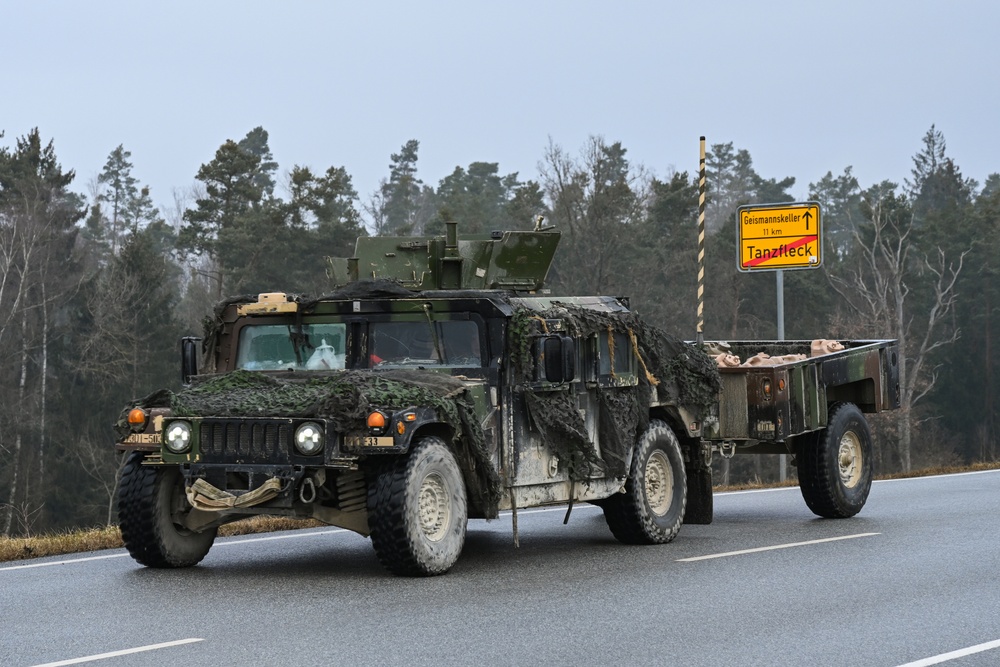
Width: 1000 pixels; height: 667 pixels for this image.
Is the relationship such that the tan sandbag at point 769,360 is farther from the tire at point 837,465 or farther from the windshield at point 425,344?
the windshield at point 425,344

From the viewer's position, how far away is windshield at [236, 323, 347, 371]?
1272 cm

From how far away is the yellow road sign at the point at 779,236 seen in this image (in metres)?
26.9

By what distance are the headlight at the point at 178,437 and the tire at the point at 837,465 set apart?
720cm

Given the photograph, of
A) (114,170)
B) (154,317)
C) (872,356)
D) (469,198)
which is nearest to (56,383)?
(154,317)

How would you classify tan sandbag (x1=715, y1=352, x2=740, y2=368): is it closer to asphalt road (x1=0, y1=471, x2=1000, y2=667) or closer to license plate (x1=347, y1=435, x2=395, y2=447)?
asphalt road (x1=0, y1=471, x2=1000, y2=667)

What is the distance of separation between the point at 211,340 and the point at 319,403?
250 centimetres

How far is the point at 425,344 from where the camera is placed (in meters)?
12.6

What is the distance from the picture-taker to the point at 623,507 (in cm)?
1367

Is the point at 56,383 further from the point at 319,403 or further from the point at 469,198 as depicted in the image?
the point at 319,403

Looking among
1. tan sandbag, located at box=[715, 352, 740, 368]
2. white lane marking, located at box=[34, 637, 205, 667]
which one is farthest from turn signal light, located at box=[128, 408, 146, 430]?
tan sandbag, located at box=[715, 352, 740, 368]

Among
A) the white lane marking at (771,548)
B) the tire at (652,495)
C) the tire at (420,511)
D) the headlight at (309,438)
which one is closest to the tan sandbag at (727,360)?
the tire at (652,495)

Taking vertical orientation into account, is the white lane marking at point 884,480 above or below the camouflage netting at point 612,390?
below

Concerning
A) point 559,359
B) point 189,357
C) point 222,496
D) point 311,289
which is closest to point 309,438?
point 222,496

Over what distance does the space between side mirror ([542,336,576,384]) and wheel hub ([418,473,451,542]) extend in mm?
1359
